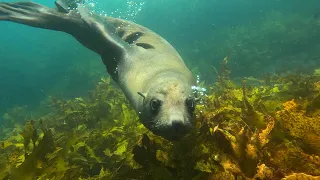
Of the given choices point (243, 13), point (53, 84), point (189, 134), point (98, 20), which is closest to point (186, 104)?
point (189, 134)

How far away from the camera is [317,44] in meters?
18.7

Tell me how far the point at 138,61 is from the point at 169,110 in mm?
1865

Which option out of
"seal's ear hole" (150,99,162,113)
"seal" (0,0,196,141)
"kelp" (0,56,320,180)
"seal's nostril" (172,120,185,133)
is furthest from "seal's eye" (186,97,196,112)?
"seal's nostril" (172,120,185,133)

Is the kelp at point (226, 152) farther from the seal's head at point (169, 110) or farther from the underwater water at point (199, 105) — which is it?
the seal's head at point (169, 110)

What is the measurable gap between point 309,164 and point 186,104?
1187 millimetres

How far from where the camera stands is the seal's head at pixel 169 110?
2412mm

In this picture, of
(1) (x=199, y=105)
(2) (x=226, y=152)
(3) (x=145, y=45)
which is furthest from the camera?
(3) (x=145, y=45)

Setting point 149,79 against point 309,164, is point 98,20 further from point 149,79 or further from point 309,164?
point 309,164

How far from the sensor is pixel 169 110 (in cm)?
260

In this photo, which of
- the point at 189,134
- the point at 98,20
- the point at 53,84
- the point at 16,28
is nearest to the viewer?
the point at 189,134

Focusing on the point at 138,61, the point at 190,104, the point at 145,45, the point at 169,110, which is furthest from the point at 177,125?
the point at 145,45

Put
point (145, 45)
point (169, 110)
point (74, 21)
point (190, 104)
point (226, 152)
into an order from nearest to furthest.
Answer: point (226, 152) < point (169, 110) < point (190, 104) < point (145, 45) < point (74, 21)

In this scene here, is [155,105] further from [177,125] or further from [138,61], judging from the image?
[138,61]

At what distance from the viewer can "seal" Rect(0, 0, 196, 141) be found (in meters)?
2.66
